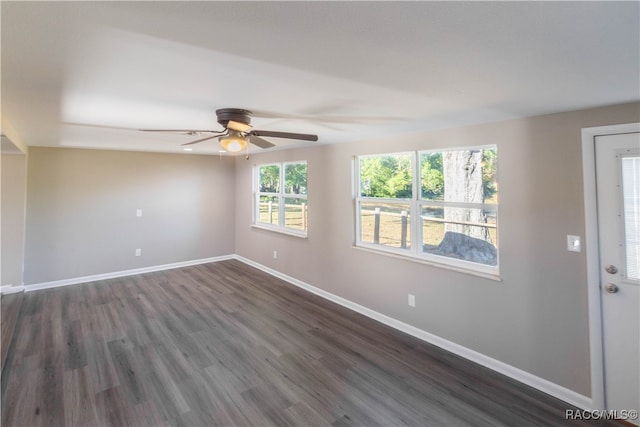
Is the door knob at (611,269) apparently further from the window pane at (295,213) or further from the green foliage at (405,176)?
the window pane at (295,213)

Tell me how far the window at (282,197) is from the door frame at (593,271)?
3515 millimetres

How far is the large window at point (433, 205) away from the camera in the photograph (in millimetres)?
2869

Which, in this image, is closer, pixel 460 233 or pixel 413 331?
pixel 460 233

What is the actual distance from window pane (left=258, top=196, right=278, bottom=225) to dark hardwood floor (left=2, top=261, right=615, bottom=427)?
6.58 ft

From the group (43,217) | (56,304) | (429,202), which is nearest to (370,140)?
(429,202)

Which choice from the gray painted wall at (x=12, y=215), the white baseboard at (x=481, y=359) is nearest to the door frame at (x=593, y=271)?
the white baseboard at (x=481, y=359)

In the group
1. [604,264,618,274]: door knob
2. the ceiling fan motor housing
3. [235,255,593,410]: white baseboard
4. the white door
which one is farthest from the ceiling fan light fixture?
[604,264,618,274]: door knob

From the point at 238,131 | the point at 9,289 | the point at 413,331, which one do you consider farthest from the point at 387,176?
the point at 9,289

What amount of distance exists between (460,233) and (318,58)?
241cm

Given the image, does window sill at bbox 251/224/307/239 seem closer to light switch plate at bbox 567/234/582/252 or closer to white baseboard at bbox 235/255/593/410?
white baseboard at bbox 235/255/593/410

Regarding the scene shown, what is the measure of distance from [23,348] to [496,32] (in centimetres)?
463

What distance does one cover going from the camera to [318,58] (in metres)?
1.42

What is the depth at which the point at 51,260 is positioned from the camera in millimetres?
4824

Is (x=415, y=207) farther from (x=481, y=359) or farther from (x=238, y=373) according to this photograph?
(x=238, y=373)
